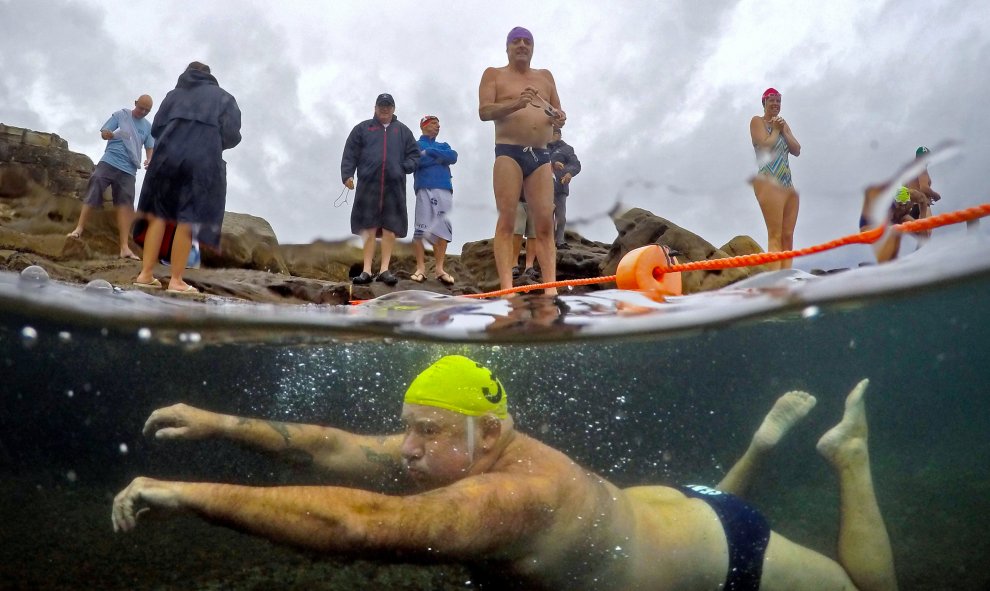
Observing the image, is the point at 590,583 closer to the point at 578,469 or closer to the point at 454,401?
the point at 578,469

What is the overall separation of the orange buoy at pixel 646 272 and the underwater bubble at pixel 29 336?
10.1ft

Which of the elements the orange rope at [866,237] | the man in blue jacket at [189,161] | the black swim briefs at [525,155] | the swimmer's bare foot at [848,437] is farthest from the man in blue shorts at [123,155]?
the swimmer's bare foot at [848,437]

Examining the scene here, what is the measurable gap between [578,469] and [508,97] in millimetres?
3978

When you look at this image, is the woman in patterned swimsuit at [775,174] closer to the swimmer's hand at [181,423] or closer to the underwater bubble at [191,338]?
the underwater bubble at [191,338]

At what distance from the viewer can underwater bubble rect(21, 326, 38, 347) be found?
11.8 feet

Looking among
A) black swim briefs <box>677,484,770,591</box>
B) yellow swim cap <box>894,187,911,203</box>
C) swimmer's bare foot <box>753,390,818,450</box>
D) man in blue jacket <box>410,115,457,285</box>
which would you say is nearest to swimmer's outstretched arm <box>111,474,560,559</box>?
Answer: black swim briefs <box>677,484,770,591</box>

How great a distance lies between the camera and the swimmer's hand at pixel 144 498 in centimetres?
232

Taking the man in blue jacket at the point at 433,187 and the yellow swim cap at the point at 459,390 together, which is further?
the man in blue jacket at the point at 433,187

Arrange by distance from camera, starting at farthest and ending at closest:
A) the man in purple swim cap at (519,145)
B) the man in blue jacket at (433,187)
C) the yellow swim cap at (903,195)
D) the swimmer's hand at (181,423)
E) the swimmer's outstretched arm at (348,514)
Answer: the man in blue jacket at (433,187) → the man in purple swim cap at (519,145) → the yellow swim cap at (903,195) → the swimmer's hand at (181,423) → the swimmer's outstretched arm at (348,514)

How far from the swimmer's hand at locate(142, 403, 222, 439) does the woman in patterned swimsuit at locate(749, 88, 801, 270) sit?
4.24 meters

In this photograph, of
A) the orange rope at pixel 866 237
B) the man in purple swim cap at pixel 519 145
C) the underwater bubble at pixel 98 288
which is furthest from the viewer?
the man in purple swim cap at pixel 519 145

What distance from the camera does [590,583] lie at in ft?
8.69

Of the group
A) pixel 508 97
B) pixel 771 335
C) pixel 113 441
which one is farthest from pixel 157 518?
pixel 508 97

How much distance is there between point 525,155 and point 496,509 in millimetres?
4110
